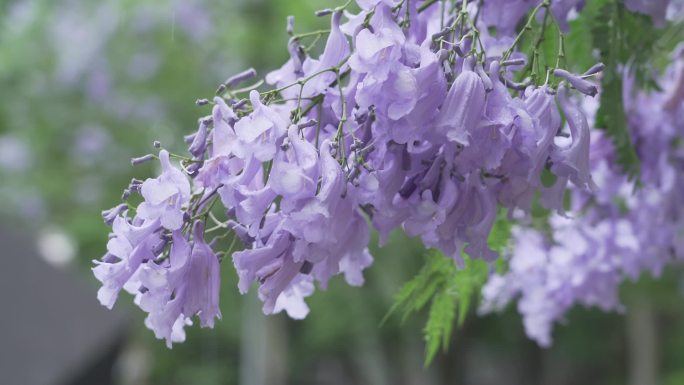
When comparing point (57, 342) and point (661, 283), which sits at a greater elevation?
point (57, 342)

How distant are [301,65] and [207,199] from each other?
11.4 inches

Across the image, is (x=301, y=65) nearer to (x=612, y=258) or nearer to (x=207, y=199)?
(x=207, y=199)

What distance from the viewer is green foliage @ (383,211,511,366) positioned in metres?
1.50

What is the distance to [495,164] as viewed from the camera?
1.09m

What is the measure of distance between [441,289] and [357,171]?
54 cm

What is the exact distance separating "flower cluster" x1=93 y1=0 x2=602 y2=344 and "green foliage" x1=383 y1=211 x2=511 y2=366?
0.27m

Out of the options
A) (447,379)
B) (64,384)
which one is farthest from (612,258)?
(447,379)

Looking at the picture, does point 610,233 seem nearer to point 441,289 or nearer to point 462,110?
point 441,289

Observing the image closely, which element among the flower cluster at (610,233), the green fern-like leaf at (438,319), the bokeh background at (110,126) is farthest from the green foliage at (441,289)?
the bokeh background at (110,126)

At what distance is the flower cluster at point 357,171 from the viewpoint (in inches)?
42.6

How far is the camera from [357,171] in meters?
1.12

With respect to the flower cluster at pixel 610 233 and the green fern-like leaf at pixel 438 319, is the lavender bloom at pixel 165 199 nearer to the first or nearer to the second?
the green fern-like leaf at pixel 438 319

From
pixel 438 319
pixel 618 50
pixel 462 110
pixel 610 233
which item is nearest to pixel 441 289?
pixel 438 319

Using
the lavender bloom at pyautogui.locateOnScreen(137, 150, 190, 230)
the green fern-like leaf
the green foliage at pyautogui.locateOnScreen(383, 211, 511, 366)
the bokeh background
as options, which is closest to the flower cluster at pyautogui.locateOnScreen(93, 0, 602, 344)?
the lavender bloom at pyautogui.locateOnScreen(137, 150, 190, 230)
